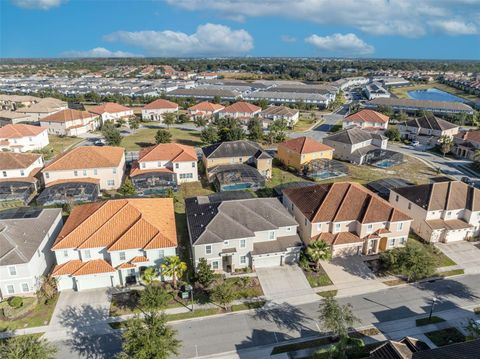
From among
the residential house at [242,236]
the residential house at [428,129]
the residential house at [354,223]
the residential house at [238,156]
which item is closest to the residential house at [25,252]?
the residential house at [242,236]

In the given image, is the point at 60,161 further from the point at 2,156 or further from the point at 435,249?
the point at 435,249

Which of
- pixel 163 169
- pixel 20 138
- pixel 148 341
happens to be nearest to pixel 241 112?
pixel 163 169

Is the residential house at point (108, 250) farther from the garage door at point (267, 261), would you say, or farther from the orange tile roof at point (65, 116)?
the orange tile roof at point (65, 116)

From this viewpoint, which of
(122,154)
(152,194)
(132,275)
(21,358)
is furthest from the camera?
(122,154)

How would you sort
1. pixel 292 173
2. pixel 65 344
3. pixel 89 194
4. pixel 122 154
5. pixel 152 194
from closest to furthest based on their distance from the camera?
pixel 65 344 → pixel 89 194 → pixel 152 194 → pixel 122 154 → pixel 292 173

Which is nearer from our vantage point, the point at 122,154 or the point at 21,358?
the point at 21,358

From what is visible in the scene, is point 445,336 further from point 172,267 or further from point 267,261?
point 172,267

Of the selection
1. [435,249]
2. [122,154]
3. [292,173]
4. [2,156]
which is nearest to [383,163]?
[292,173]

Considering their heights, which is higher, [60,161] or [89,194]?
[60,161]

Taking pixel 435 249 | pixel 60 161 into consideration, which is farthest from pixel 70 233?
pixel 435 249
